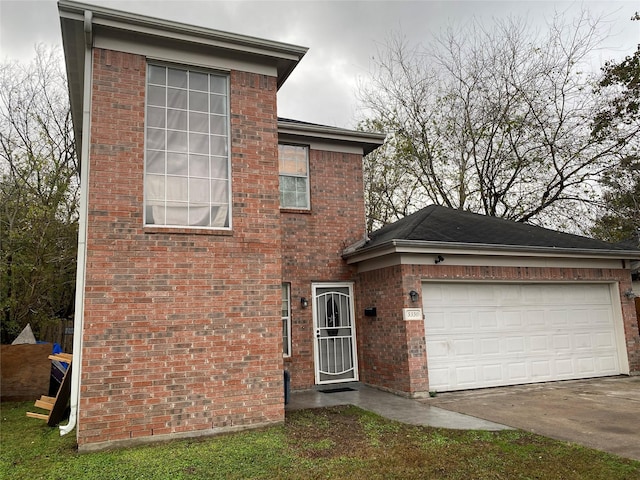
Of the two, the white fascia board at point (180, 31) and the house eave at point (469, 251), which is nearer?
the white fascia board at point (180, 31)

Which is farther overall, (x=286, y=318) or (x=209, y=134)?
(x=286, y=318)

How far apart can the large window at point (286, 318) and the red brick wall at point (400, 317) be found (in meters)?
1.60

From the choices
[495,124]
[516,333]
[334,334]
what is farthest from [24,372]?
[495,124]

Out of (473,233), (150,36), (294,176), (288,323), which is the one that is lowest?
(288,323)

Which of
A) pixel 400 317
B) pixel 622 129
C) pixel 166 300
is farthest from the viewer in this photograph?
pixel 622 129

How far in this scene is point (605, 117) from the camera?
50.0ft

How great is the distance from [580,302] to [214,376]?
845 cm

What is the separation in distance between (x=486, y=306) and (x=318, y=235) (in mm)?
3895

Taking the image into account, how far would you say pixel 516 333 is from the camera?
30.5ft

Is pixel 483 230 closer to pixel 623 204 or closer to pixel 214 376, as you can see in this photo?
pixel 214 376

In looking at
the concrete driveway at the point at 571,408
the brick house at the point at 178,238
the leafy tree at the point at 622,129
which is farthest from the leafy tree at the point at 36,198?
the leafy tree at the point at 622,129

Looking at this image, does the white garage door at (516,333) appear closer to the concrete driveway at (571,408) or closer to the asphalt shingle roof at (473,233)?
the concrete driveway at (571,408)

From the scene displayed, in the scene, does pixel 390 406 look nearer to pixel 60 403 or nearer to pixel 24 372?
pixel 60 403

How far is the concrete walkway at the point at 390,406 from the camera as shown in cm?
624
